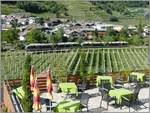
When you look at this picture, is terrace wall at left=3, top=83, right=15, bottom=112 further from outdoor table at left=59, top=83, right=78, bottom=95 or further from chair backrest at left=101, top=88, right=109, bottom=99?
chair backrest at left=101, top=88, right=109, bottom=99

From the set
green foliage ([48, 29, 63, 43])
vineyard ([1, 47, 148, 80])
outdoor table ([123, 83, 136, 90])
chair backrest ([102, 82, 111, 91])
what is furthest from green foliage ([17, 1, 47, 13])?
green foliage ([48, 29, 63, 43])

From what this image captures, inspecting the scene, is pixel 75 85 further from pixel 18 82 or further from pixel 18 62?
pixel 18 62

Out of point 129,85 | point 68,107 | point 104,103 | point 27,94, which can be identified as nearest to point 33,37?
point 129,85

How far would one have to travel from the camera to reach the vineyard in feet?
20.8

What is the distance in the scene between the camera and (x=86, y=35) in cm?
1164

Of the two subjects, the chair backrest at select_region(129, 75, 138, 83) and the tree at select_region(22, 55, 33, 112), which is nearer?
the tree at select_region(22, 55, 33, 112)

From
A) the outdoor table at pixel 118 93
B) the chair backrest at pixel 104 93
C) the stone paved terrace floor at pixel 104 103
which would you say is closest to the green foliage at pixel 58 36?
the stone paved terrace floor at pixel 104 103

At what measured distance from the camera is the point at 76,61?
942 cm

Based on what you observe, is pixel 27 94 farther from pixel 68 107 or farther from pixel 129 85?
pixel 129 85

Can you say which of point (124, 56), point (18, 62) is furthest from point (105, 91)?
point (124, 56)

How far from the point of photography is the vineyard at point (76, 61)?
20.8 ft

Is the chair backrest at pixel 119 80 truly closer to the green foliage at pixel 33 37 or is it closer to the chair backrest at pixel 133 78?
the chair backrest at pixel 133 78

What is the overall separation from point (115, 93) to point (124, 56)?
6.40 metres

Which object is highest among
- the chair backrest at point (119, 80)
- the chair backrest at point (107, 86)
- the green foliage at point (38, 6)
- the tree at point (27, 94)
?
the green foliage at point (38, 6)
